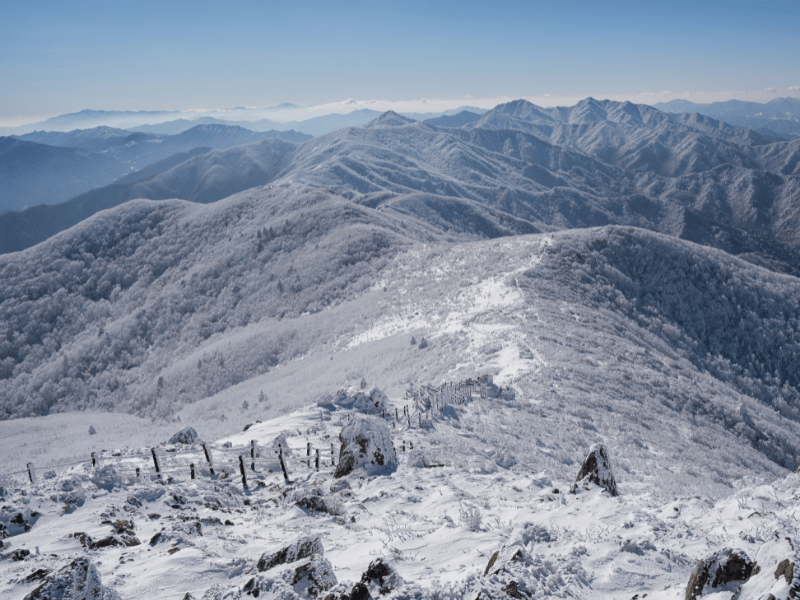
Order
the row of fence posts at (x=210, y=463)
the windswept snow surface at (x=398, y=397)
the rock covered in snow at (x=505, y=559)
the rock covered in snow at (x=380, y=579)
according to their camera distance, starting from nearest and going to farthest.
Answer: the rock covered in snow at (x=380, y=579) → the rock covered in snow at (x=505, y=559) → the windswept snow surface at (x=398, y=397) → the row of fence posts at (x=210, y=463)

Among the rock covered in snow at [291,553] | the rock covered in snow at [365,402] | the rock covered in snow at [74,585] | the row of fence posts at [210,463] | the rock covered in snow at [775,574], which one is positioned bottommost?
the rock covered in snow at [365,402]

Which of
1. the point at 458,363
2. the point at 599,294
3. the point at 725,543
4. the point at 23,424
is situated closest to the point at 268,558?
the point at 725,543

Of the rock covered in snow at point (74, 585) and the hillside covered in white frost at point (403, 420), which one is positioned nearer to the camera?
the rock covered in snow at point (74, 585)

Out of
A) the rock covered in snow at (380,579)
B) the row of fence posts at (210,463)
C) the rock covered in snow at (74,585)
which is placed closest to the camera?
the rock covered in snow at (74,585)

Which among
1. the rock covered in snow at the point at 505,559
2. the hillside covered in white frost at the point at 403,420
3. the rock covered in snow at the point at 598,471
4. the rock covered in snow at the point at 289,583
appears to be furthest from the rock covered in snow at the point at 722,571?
the rock covered in snow at the point at 598,471

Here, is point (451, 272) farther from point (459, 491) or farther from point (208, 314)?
point (459, 491)

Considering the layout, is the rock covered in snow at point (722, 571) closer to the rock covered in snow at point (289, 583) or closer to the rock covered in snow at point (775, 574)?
the rock covered in snow at point (775, 574)

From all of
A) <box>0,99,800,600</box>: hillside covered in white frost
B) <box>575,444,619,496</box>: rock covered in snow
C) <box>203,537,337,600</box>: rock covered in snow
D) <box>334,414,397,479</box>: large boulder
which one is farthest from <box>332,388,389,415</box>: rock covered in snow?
<box>203,537,337,600</box>: rock covered in snow
